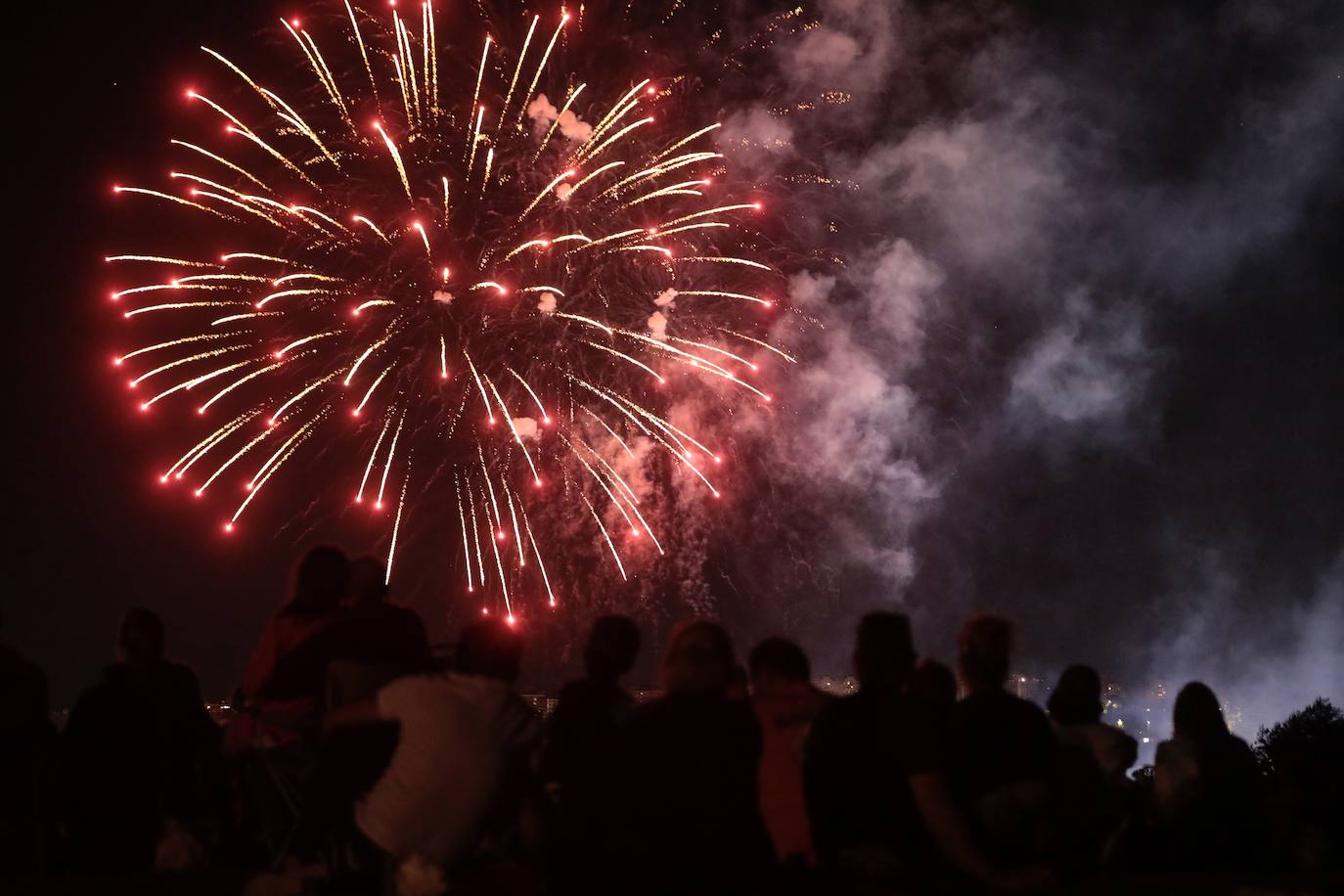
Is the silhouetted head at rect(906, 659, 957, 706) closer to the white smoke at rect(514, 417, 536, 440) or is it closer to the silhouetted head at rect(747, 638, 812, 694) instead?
the silhouetted head at rect(747, 638, 812, 694)

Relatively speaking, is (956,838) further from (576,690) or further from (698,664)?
(576,690)

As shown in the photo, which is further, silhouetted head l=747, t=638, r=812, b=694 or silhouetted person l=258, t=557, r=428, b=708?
silhouetted head l=747, t=638, r=812, b=694

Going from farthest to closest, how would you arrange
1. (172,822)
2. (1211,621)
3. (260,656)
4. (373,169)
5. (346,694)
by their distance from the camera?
(1211,621)
(373,169)
(172,822)
(260,656)
(346,694)

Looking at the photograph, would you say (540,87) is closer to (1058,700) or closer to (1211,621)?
(1058,700)

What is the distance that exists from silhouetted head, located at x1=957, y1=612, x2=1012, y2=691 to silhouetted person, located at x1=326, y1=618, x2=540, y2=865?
74.8 inches

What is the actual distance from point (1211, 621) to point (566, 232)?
4891cm

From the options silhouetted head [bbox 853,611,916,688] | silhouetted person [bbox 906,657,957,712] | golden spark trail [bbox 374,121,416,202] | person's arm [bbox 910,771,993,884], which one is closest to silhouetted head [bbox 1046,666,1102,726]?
silhouetted person [bbox 906,657,957,712]

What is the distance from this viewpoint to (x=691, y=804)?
5.57 m

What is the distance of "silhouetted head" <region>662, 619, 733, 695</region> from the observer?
5727 millimetres

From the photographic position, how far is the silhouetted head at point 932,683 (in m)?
8.00

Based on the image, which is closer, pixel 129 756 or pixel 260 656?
pixel 260 656

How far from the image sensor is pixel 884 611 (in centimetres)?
658

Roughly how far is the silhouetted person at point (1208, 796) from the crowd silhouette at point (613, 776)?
13mm

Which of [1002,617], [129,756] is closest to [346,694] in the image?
[129,756]
